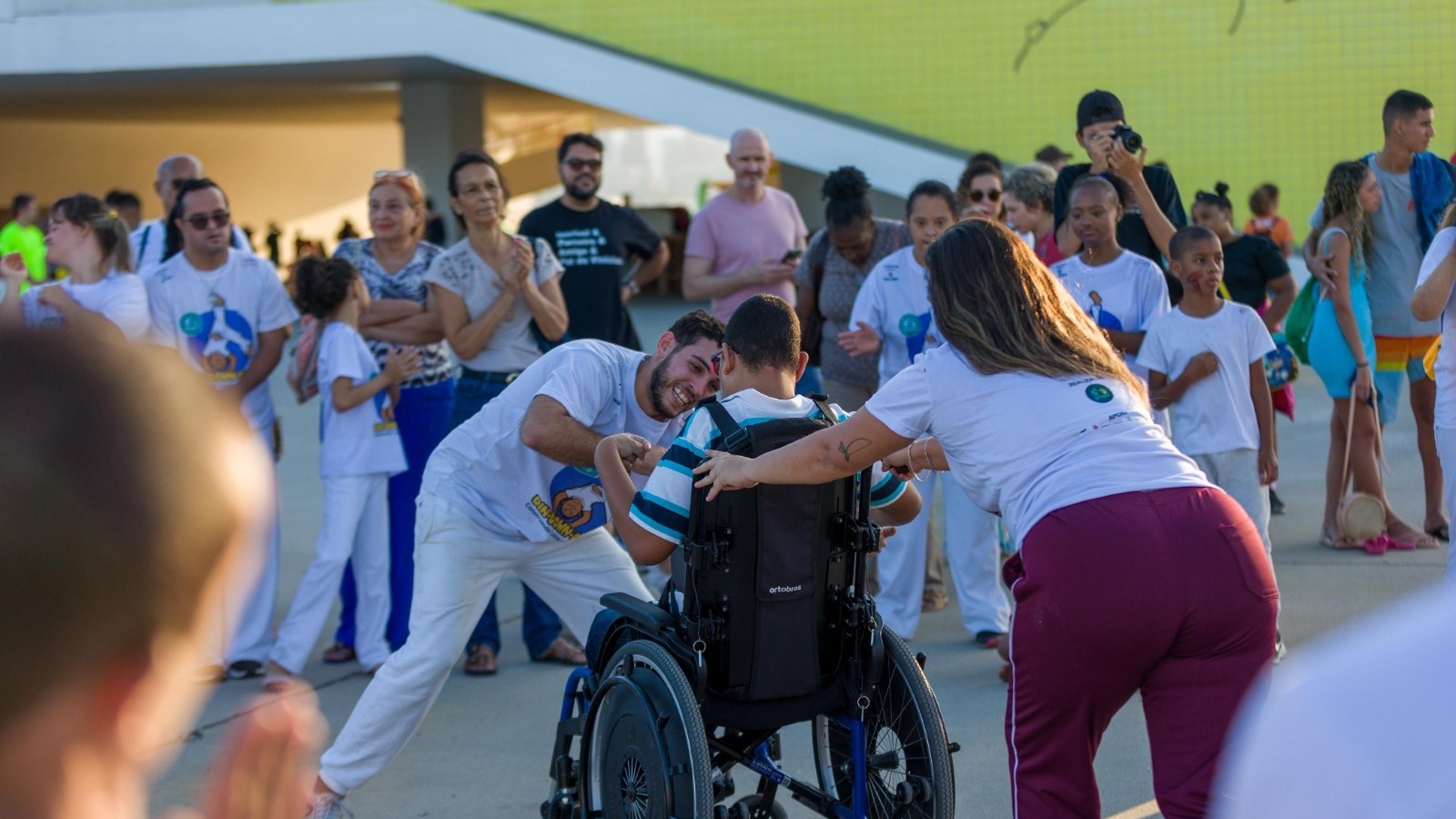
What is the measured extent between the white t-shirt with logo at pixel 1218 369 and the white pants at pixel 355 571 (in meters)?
2.89

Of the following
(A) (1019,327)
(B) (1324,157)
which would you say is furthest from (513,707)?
(B) (1324,157)

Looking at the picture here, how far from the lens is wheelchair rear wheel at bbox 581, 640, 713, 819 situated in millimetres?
2984

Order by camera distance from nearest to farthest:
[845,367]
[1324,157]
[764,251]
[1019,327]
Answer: [1019,327] → [845,367] → [764,251] → [1324,157]

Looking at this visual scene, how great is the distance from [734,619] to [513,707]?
2141 millimetres

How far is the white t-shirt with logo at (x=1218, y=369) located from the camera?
16.4ft

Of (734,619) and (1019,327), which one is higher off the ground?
(1019,327)

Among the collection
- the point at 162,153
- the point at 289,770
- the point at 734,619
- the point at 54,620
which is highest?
the point at 162,153

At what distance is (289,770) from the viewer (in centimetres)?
120

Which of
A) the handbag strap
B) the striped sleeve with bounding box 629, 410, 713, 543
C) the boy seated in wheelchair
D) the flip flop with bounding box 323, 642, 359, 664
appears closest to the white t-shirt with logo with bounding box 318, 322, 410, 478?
the flip flop with bounding box 323, 642, 359, 664

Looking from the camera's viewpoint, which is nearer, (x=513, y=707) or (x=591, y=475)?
(x=591, y=475)

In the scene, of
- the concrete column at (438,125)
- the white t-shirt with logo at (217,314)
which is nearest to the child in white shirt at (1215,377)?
the white t-shirt with logo at (217,314)

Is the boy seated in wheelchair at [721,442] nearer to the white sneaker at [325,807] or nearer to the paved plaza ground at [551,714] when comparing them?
the paved plaza ground at [551,714]

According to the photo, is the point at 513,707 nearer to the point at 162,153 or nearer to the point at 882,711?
the point at 882,711

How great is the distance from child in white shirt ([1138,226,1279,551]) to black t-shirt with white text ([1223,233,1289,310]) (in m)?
1.79
